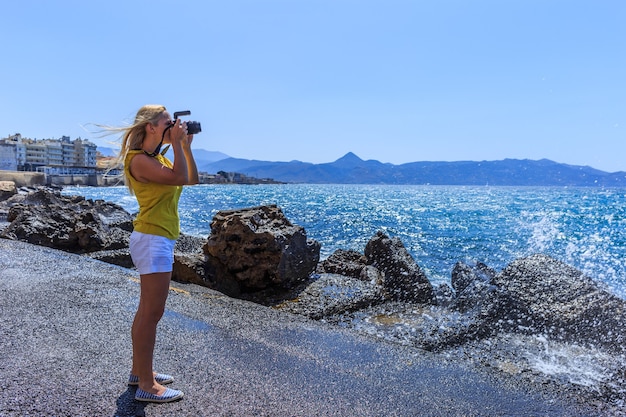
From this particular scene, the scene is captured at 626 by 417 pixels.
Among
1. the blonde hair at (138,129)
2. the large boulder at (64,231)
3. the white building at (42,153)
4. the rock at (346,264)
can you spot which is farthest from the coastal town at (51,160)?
the blonde hair at (138,129)

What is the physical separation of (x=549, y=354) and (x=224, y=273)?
5477mm

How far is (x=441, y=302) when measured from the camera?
9.10 m

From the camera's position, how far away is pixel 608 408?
4383 mm

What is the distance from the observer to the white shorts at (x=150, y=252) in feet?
11.3

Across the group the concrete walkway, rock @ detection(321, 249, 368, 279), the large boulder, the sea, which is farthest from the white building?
the concrete walkway

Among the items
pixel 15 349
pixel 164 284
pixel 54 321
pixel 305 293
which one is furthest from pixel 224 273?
pixel 164 284

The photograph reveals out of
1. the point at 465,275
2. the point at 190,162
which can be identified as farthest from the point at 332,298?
the point at 465,275

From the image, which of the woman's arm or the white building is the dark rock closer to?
the woman's arm

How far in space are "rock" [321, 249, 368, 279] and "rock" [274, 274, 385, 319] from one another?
1.98 metres

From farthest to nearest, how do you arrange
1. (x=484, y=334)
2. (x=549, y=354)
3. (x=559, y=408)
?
(x=484, y=334), (x=549, y=354), (x=559, y=408)

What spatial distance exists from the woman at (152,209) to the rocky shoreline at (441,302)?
12.1 feet

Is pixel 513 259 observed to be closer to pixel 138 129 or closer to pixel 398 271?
pixel 398 271

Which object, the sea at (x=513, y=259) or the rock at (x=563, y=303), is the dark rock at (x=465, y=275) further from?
the sea at (x=513, y=259)

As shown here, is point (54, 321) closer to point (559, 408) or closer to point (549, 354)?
point (559, 408)
